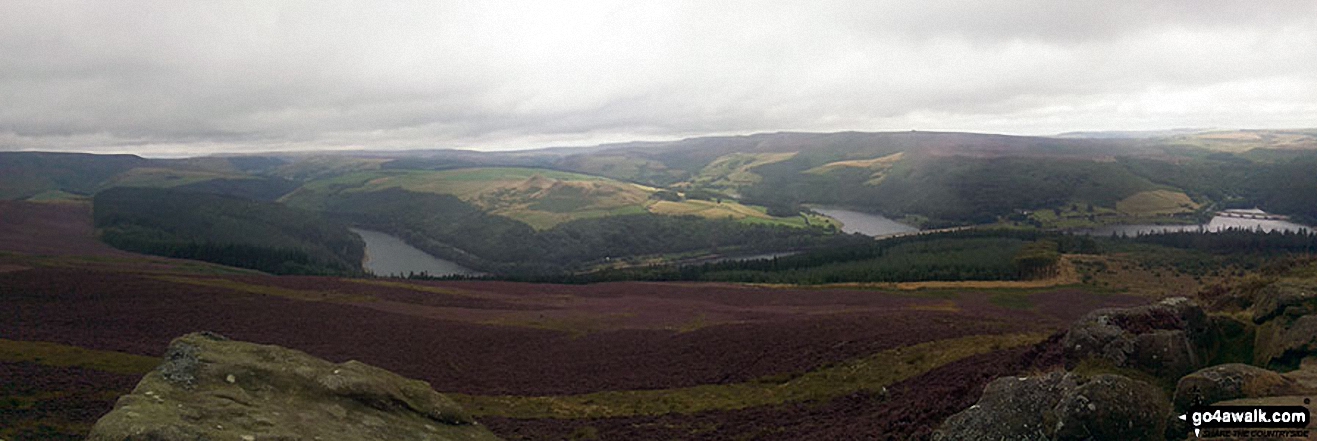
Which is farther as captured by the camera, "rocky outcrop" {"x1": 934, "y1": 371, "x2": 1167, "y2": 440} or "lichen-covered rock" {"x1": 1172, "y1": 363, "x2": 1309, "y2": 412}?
"lichen-covered rock" {"x1": 1172, "y1": 363, "x2": 1309, "y2": 412}

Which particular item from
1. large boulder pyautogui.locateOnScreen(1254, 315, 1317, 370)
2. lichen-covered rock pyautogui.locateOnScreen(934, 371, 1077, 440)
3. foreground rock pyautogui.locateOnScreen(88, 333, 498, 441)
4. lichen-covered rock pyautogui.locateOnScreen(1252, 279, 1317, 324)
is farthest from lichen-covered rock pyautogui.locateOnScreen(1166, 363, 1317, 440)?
foreground rock pyautogui.locateOnScreen(88, 333, 498, 441)

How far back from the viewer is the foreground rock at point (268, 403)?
49.9 ft

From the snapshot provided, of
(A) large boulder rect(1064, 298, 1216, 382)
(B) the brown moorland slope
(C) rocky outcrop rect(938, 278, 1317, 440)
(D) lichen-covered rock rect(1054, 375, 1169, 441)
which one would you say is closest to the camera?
(D) lichen-covered rock rect(1054, 375, 1169, 441)

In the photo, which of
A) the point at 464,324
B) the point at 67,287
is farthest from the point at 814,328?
the point at 67,287

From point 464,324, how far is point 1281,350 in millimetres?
56415

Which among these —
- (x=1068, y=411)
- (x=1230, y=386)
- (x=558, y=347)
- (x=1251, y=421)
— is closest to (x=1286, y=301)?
(x=1230, y=386)

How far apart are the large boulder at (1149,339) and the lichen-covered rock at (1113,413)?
4353 mm

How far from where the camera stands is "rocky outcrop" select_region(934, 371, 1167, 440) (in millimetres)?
13516

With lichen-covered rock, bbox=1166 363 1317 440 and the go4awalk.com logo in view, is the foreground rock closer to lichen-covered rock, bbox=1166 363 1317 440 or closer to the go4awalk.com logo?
lichen-covered rock, bbox=1166 363 1317 440

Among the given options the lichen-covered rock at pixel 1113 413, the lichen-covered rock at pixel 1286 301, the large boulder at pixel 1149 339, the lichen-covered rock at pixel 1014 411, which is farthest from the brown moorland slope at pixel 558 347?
the lichen-covered rock at pixel 1286 301

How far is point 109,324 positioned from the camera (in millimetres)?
50094

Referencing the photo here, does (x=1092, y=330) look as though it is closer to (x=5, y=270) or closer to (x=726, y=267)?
(x=5, y=270)

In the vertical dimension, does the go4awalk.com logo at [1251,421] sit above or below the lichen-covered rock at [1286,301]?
below

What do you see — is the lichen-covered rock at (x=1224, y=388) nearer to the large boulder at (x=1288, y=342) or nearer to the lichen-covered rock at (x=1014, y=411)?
the lichen-covered rock at (x=1014, y=411)
